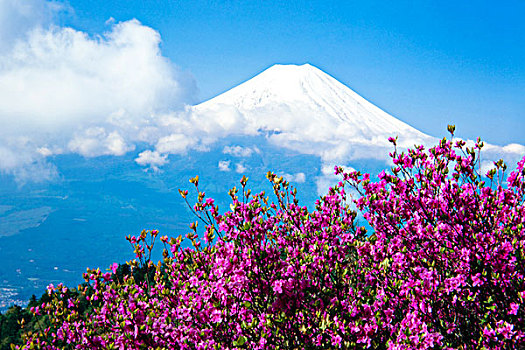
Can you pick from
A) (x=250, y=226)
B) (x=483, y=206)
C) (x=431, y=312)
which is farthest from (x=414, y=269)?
(x=250, y=226)

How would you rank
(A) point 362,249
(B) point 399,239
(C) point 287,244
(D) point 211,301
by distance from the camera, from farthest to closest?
(C) point 287,244
(B) point 399,239
(A) point 362,249
(D) point 211,301

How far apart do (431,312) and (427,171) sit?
6.35 feet

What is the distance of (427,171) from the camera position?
5301 mm

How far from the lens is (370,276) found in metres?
5.30

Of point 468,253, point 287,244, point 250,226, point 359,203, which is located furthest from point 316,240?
point 468,253

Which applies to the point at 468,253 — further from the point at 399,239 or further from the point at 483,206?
the point at 399,239

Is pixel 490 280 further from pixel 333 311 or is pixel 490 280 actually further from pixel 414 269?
pixel 333 311

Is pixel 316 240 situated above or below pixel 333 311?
above

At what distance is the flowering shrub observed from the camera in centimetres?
436

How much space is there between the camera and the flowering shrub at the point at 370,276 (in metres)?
4.36

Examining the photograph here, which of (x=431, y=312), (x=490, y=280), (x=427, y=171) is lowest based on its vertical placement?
(x=431, y=312)

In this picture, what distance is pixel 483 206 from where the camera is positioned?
196 inches

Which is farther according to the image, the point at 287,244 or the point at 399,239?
the point at 287,244

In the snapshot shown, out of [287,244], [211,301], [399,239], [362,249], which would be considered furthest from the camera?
[287,244]
